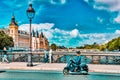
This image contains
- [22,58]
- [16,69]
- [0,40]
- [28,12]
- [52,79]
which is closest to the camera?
[52,79]

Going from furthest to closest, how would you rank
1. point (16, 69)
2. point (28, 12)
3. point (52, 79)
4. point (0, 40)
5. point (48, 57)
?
point (0, 40)
point (48, 57)
point (28, 12)
point (16, 69)
point (52, 79)

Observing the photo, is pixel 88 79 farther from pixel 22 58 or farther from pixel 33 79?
pixel 22 58

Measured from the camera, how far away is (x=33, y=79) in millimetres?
20734

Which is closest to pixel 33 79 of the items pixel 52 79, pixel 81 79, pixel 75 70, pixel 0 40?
pixel 52 79

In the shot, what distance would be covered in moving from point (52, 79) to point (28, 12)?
13.0 m

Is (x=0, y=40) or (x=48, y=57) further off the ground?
(x=0, y=40)

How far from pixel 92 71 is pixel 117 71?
1.81m

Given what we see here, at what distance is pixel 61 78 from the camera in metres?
21.4

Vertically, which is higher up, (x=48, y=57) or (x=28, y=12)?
(x=28, y=12)

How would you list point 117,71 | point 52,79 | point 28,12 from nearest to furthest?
1. point 52,79
2. point 117,71
3. point 28,12

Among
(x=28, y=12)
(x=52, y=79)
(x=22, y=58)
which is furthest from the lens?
(x=22, y=58)

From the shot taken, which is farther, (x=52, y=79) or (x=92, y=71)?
(x=92, y=71)

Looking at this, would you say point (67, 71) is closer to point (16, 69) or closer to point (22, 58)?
point (16, 69)

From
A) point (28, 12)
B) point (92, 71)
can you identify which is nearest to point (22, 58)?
point (28, 12)
